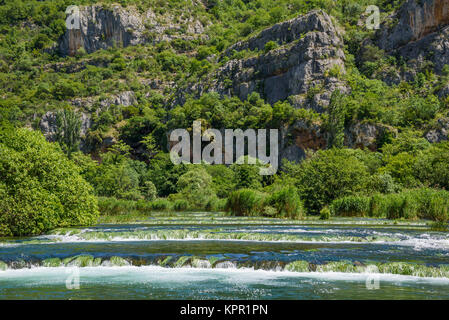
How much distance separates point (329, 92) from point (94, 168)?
5016 cm

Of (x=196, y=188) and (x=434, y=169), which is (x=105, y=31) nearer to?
(x=196, y=188)

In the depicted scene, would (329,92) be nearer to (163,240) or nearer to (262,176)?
(262,176)

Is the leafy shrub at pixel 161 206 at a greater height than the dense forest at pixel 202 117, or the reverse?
the dense forest at pixel 202 117

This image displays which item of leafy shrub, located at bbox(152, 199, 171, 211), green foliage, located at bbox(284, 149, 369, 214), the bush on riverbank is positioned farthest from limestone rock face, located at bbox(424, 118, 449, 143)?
leafy shrub, located at bbox(152, 199, 171, 211)

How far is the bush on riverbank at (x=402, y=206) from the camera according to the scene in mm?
32906

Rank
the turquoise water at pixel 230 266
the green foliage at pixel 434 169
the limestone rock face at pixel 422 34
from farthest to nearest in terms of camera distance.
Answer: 1. the limestone rock face at pixel 422 34
2. the green foliage at pixel 434 169
3. the turquoise water at pixel 230 266

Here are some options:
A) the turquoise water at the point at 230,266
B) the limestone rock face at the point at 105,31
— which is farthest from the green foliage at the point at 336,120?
the limestone rock face at the point at 105,31

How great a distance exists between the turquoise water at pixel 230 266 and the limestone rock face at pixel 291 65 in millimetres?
75887

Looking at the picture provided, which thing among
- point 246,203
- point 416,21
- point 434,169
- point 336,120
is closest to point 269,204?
point 246,203

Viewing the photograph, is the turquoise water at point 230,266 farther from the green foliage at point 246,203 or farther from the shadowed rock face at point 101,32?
the shadowed rock face at point 101,32

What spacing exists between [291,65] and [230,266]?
93.3m

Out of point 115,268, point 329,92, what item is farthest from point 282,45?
point 115,268

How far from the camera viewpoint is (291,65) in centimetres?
10581

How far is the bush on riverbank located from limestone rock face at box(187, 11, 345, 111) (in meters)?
57.9
